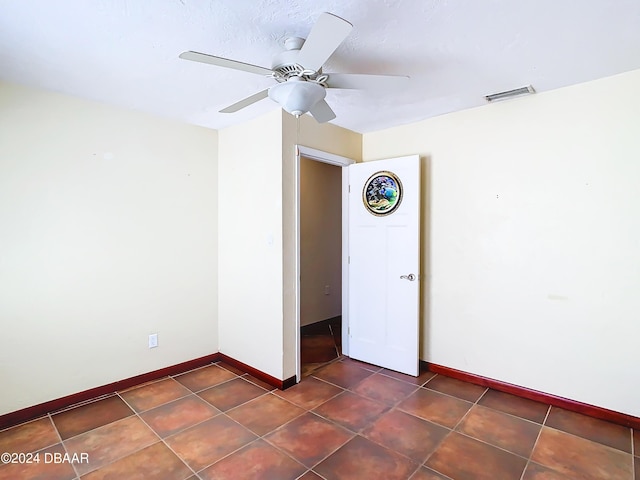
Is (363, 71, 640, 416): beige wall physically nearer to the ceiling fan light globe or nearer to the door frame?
the door frame

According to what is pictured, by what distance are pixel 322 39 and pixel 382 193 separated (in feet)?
6.65

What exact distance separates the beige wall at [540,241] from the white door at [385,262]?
0.22 meters

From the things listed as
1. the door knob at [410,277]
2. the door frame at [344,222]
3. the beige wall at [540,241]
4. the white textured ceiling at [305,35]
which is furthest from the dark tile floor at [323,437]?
the white textured ceiling at [305,35]

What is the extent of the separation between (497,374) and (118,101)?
384cm

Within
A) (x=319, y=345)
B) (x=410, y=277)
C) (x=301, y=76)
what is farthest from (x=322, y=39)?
(x=319, y=345)

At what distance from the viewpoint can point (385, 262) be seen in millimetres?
3252

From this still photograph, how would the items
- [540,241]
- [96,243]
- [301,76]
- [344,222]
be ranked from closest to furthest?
1. [301,76]
2. [540,241]
3. [96,243]
4. [344,222]

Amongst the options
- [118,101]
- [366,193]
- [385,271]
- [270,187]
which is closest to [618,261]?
[385,271]

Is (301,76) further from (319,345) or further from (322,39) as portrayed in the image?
(319,345)

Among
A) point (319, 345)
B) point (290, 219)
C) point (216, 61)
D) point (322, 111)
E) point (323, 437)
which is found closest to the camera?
point (216, 61)

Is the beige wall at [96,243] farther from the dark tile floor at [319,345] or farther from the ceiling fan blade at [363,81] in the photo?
the ceiling fan blade at [363,81]

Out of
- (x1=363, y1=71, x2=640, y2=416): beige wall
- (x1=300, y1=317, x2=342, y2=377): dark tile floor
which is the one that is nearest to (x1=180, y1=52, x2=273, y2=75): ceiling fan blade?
(x1=363, y1=71, x2=640, y2=416): beige wall

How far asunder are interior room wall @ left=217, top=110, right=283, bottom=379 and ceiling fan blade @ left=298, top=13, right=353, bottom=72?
4.26 feet

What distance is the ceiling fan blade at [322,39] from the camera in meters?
1.25
